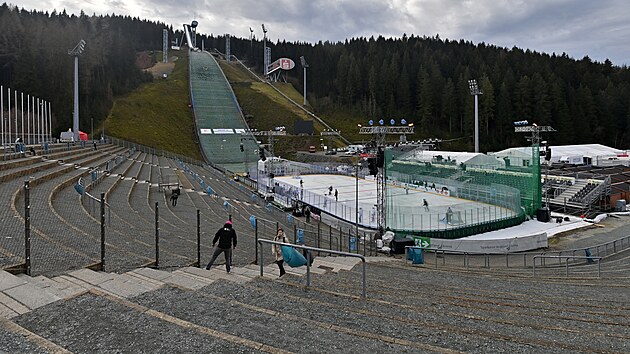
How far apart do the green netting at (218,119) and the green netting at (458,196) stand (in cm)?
2760

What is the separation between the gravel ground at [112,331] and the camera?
375 cm

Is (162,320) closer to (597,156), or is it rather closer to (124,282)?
(124,282)

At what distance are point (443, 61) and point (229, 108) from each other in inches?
2275

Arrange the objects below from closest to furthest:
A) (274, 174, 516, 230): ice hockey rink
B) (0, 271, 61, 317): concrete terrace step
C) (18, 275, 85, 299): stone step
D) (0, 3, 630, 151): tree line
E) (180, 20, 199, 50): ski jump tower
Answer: (0, 271, 61, 317): concrete terrace step < (18, 275, 85, 299): stone step < (274, 174, 516, 230): ice hockey rink < (0, 3, 630, 151): tree line < (180, 20, 199, 50): ski jump tower

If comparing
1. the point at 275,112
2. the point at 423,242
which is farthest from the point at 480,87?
the point at 423,242

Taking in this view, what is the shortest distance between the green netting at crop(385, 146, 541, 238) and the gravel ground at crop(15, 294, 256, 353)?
74.5 feet

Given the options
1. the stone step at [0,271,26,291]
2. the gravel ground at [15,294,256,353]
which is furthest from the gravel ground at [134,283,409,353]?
the stone step at [0,271,26,291]

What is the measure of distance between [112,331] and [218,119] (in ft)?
265

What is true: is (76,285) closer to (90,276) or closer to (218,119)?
(90,276)

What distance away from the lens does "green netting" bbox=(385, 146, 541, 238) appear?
25.9 meters

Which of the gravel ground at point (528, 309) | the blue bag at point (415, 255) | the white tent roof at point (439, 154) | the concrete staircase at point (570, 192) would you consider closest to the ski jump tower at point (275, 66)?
the white tent roof at point (439, 154)

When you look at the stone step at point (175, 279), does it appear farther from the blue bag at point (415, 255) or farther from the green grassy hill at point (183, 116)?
the green grassy hill at point (183, 116)

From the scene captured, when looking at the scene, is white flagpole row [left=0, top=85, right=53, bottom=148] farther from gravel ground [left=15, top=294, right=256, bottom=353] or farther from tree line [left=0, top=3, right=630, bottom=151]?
tree line [left=0, top=3, right=630, bottom=151]

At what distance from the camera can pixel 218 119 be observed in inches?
3226
